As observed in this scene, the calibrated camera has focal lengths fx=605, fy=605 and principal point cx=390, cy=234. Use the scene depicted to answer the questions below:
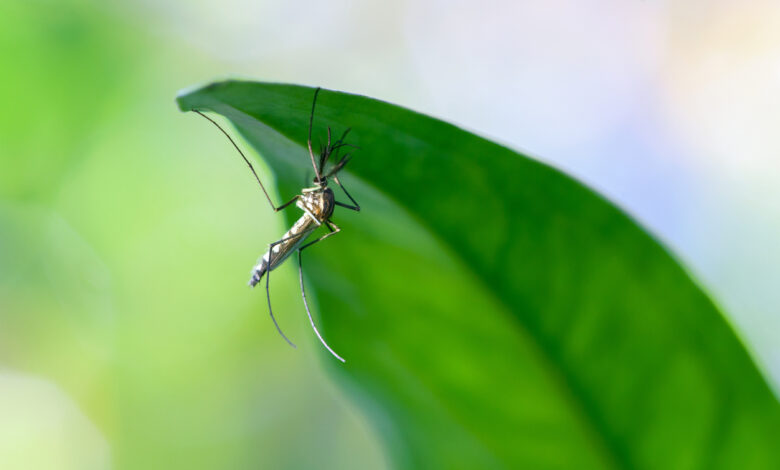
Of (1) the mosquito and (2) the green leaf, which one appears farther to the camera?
(1) the mosquito

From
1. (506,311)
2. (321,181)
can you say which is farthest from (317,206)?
(506,311)

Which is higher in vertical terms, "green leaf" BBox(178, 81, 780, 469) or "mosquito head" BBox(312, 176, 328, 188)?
"mosquito head" BBox(312, 176, 328, 188)

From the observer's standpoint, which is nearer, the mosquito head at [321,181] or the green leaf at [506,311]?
the green leaf at [506,311]

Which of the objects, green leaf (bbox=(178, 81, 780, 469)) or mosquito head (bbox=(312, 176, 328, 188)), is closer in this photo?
green leaf (bbox=(178, 81, 780, 469))

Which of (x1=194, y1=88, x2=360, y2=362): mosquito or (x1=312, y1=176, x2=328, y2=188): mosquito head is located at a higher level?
(x1=312, y1=176, x2=328, y2=188): mosquito head

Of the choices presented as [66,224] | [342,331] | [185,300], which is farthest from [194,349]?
[342,331]

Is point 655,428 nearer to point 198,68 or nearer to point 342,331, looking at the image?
point 342,331

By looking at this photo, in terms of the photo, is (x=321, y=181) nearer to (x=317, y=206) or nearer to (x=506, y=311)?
(x=317, y=206)

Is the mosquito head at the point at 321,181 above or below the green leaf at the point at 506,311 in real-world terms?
above
